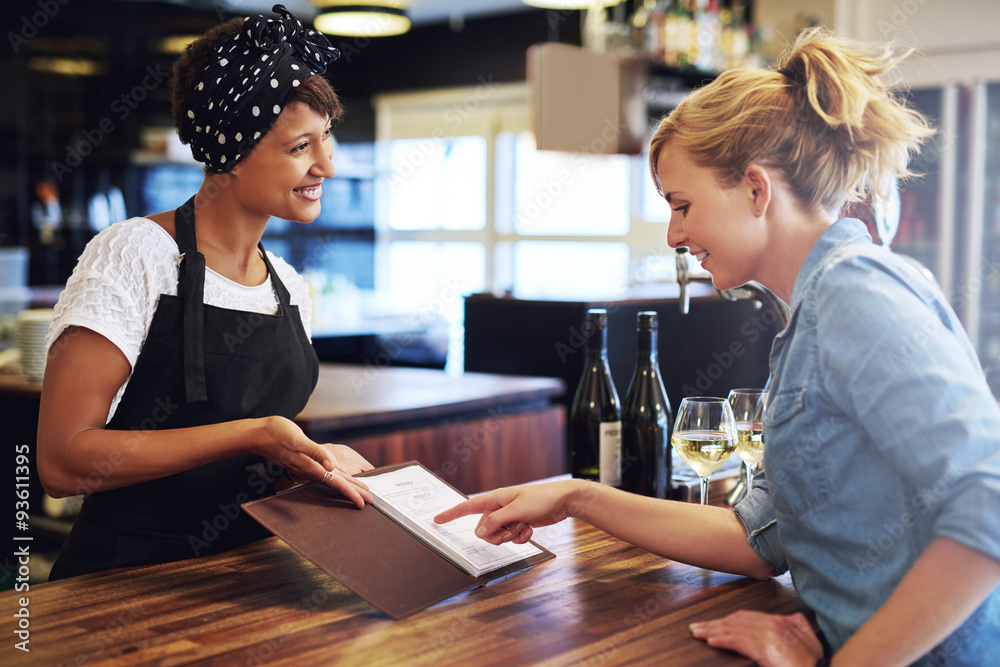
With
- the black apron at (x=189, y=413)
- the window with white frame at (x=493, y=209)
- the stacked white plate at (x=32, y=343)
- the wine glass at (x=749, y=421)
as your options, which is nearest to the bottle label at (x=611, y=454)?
the wine glass at (x=749, y=421)

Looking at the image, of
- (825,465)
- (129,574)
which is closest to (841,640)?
(825,465)

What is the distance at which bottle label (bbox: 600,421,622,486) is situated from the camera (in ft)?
5.57

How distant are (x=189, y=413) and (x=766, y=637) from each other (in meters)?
0.94

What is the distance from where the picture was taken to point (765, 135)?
1.18 metres

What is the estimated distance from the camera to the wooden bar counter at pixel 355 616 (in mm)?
989

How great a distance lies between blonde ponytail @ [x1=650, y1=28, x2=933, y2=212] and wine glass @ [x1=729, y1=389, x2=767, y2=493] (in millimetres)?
420

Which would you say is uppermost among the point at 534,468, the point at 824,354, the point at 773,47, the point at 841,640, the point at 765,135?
the point at 773,47

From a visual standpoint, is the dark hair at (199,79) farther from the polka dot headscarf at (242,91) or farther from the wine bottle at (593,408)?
the wine bottle at (593,408)

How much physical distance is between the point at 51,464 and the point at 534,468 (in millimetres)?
2032

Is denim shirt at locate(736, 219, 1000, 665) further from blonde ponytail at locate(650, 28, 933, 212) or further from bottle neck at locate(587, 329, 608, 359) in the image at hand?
bottle neck at locate(587, 329, 608, 359)

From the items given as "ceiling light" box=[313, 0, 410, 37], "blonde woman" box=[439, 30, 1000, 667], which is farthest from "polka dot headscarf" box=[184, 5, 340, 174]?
Result: "ceiling light" box=[313, 0, 410, 37]

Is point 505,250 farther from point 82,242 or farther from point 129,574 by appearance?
point 129,574

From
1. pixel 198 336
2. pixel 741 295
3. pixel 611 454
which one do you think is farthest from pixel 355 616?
pixel 741 295

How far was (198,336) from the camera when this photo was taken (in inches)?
57.8
